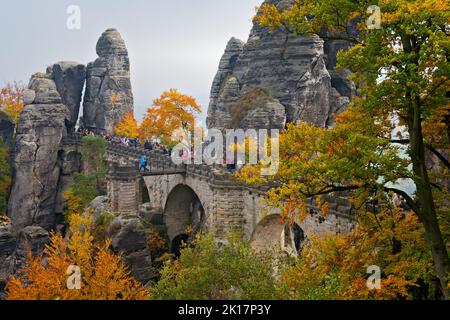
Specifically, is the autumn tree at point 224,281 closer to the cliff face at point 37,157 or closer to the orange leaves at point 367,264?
the orange leaves at point 367,264

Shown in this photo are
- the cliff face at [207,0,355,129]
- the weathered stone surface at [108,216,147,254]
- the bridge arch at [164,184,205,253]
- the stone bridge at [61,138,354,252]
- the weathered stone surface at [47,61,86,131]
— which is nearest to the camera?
the stone bridge at [61,138,354,252]

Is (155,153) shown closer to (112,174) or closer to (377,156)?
(112,174)

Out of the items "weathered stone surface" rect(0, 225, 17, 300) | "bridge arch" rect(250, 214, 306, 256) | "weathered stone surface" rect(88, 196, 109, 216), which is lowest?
"weathered stone surface" rect(0, 225, 17, 300)

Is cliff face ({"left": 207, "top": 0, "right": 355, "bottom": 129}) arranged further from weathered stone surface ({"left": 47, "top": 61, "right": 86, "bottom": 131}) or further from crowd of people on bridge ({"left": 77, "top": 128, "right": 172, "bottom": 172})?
weathered stone surface ({"left": 47, "top": 61, "right": 86, "bottom": 131})

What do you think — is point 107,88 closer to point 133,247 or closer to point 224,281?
point 133,247

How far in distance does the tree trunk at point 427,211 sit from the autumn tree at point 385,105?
0.03 m

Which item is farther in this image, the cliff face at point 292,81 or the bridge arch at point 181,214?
the bridge arch at point 181,214

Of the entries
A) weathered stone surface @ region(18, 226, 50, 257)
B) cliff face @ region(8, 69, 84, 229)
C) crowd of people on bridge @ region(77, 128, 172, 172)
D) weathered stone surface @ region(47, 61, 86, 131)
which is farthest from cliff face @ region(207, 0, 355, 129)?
weathered stone surface @ region(47, 61, 86, 131)

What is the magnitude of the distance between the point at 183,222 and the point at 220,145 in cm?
872

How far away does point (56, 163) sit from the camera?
52.7 m

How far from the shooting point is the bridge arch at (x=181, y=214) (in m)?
43.2

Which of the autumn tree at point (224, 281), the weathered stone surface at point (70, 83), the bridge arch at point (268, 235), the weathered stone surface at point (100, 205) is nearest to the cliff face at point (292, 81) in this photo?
the bridge arch at point (268, 235)

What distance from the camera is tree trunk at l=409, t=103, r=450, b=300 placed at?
468 inches

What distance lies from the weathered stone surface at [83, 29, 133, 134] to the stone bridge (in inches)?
413
